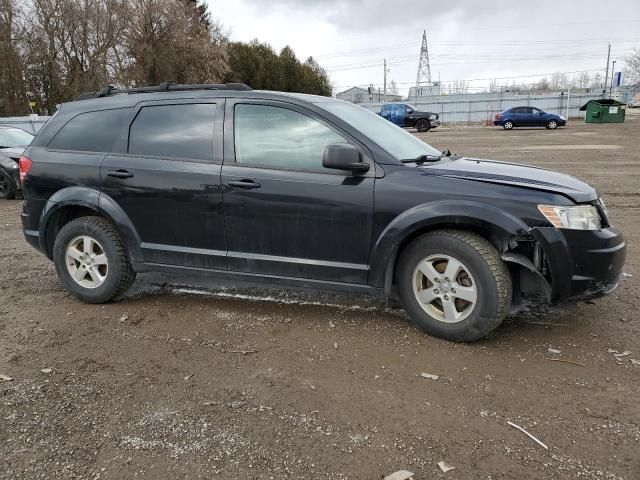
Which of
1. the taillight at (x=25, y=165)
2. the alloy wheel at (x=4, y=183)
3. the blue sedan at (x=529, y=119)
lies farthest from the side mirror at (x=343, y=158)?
the blue sedan at (x=529, y=119)

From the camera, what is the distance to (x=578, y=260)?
3281 millimetres

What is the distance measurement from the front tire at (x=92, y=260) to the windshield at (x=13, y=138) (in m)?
8.20

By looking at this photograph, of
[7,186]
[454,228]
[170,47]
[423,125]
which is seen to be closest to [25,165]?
[454,228]

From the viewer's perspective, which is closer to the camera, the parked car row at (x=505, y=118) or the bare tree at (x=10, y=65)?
the bare tree at (x=10, y=65)

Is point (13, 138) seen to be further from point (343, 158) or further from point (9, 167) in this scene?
point (343, 158)

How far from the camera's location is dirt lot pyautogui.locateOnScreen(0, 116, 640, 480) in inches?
95.6

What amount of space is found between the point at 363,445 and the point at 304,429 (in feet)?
1.09

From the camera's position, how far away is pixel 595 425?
264cm

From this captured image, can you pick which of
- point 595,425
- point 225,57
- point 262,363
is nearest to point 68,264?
point 262,363

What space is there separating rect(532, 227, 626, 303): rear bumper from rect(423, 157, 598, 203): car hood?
268mm

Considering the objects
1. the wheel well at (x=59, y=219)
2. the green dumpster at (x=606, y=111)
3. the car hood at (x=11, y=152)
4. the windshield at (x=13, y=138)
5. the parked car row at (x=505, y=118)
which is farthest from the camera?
the green dumpster at (x=606, y=111)

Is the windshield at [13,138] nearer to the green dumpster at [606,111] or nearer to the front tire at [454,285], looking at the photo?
the front tire at [454,285]

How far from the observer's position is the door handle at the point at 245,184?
3836 millimetres

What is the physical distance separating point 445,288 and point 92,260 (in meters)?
3.01
